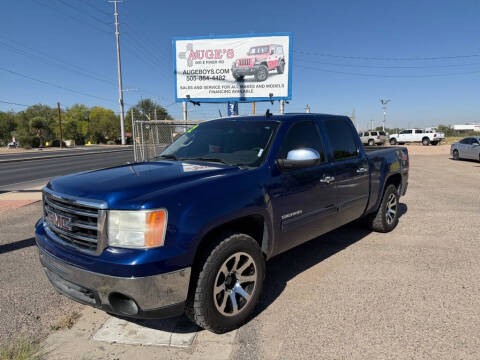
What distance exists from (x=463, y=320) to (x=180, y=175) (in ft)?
9.01

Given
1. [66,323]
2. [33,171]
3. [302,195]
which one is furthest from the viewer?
[33,171]

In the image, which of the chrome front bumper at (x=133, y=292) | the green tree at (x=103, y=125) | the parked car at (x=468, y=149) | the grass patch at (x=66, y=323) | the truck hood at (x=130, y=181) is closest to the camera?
the chrome front bumper at (x=133, y=292)

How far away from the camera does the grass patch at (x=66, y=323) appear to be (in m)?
2.86

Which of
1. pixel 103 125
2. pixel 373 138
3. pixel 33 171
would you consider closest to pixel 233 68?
pixel 33 171

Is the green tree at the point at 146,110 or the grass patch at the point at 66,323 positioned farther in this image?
the green tree at the point at 146,110

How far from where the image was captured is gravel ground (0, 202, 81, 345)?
287 centimetres

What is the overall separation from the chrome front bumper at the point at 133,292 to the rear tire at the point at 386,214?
3.79m

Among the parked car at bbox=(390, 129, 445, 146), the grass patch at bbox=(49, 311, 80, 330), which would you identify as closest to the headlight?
the grass patch at bbox=(49, 311, 80, 330)

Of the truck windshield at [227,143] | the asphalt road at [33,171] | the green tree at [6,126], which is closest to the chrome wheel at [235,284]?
the truck windshield at [227,143]

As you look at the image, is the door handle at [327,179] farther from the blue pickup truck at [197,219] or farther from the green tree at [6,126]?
the green tree at [6,126]

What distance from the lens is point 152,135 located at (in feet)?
30.1

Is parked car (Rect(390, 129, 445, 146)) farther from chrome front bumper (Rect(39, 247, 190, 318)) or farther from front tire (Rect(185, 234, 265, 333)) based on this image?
chrome front bumper (Rect(39, 247, 190, 318))

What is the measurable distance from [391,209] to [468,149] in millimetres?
16913

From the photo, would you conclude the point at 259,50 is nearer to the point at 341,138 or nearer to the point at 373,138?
the point at 341,138
